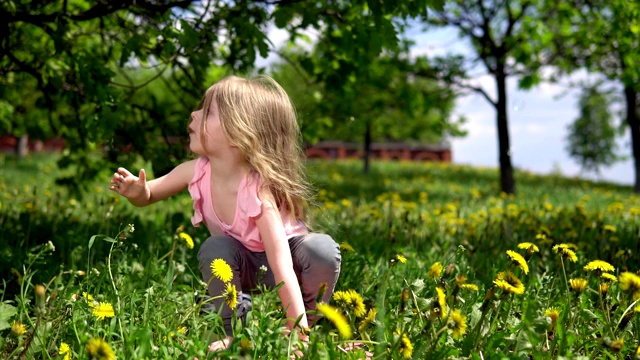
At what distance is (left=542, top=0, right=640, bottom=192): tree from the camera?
26.4 ft

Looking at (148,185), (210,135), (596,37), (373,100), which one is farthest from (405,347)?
(373,100)

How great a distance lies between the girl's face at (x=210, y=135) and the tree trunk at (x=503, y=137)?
370 inches

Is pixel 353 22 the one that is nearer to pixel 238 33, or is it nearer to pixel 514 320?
pixel 238 33

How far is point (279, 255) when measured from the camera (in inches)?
97.3

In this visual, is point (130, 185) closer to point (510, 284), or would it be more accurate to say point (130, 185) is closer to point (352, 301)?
point (352, 301)

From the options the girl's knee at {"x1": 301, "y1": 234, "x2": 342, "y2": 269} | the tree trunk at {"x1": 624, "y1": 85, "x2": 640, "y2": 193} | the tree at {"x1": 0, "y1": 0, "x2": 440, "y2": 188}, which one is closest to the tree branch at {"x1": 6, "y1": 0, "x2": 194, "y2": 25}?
the tree at {"x1": 0, "y1": 0, "x2": 440, "y2": 188}

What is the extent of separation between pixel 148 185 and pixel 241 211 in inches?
20.1

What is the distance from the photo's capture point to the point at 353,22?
13.5ft

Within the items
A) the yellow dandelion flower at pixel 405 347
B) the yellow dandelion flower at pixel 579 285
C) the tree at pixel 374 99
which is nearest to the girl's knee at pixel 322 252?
the yellow dandelion flower at pixel 405 347

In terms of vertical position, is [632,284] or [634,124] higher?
[634,124]

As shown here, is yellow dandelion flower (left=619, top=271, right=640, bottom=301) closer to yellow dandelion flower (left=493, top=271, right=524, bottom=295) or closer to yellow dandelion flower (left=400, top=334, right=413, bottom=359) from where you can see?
yellow dandelion flower (left=493, top=271, right=524, bottom=295)

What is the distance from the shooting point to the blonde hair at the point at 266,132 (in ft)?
8.53

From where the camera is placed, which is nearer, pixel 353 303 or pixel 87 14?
pixel 353 303

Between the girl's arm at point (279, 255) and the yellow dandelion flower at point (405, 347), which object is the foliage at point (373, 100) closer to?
the girl's arm at point (279, 255)
